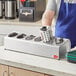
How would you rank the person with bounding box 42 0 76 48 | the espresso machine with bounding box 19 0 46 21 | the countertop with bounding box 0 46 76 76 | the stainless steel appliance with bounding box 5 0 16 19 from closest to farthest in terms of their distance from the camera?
the countertop with bounding box 0 46 76 76 → the person with bounding box 42 0 76 48 → the espresso machine with bounding box 19 0 46 21 → the stainless steel appliance with bounding box 5 0 16 19

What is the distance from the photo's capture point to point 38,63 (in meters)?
1.40

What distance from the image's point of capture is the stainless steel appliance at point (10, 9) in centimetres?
295

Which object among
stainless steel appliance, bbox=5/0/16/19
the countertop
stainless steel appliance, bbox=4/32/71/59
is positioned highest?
stainless steel appliance, bbox=5/0/16/19

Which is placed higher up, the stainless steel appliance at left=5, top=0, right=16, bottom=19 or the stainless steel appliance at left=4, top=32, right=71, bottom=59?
the stainless steel appliance at left=5, top=0, right=16, bottom=19

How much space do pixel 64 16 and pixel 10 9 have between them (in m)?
1.16

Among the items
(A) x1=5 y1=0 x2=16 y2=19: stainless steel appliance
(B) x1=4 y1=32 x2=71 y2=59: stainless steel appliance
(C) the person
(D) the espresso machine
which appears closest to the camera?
(B) x1=4 y1=32 x2=71 y2=59: stainless steel appliance

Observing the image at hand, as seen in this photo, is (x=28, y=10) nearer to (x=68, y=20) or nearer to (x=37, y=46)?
(x=68, y=20)

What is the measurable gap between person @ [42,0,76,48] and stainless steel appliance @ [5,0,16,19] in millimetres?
1081

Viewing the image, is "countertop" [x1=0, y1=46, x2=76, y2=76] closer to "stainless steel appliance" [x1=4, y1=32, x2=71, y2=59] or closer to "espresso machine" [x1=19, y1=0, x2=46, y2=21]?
"stainless steel appliance" [x1=4, y1=32, x2=71, y2=59]

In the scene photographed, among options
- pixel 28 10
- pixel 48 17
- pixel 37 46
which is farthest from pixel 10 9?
pixel 37 46

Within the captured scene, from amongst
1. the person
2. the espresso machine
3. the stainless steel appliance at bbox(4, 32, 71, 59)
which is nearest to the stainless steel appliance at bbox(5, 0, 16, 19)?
the espresso machine

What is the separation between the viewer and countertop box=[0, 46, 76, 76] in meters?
1.31

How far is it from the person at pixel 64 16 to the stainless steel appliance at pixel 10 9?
3.55 feet

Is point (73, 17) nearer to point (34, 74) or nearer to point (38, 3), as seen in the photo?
point (34, 74)
